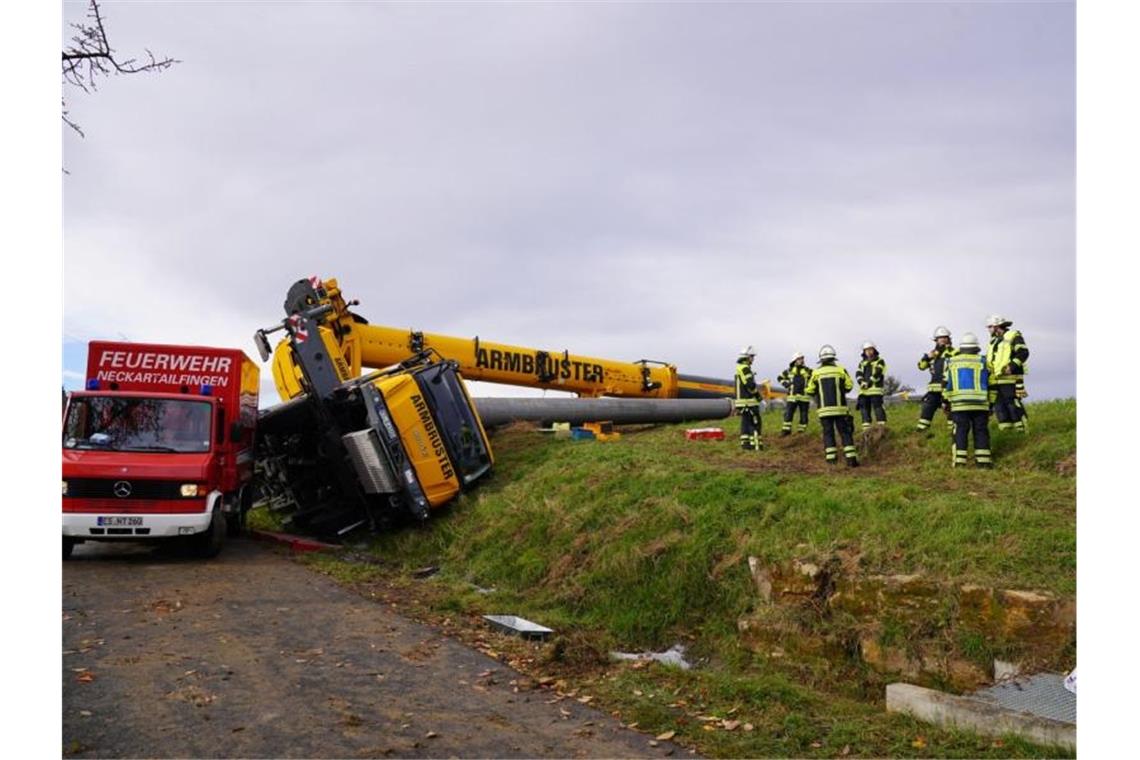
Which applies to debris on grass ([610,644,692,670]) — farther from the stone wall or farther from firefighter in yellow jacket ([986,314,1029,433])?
firefighter in yellow jacket ([986,314,1029,433])

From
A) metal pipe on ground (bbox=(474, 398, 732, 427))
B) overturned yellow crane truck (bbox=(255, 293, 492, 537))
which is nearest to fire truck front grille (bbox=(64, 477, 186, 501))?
overturned yellow crane truck (bbox=(255, 293, 492, 537))

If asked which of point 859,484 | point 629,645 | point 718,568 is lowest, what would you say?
point 629,645

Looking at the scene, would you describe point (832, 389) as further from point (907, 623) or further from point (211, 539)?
point (211, 539)

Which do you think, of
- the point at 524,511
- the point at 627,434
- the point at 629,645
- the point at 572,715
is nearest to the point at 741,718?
the point at 572,715

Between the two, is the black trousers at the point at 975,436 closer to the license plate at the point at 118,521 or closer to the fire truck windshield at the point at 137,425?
the fire truck windshield at the point at 137,425

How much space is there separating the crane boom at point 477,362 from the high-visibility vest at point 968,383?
880 centimetres

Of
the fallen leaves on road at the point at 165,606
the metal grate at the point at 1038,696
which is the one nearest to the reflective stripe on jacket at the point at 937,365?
the metal grate at the point at 1038,696

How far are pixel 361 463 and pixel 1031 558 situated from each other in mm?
8818

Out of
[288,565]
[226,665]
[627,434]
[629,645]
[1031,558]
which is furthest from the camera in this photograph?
[627,434]

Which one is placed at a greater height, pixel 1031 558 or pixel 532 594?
pixel 1031 558

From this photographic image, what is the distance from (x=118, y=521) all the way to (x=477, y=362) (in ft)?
29.8

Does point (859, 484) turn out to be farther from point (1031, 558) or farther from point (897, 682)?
point (897, 682)

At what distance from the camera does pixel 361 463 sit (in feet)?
42.4

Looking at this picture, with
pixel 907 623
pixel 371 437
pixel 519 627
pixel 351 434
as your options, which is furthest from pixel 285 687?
pixel 351 434
